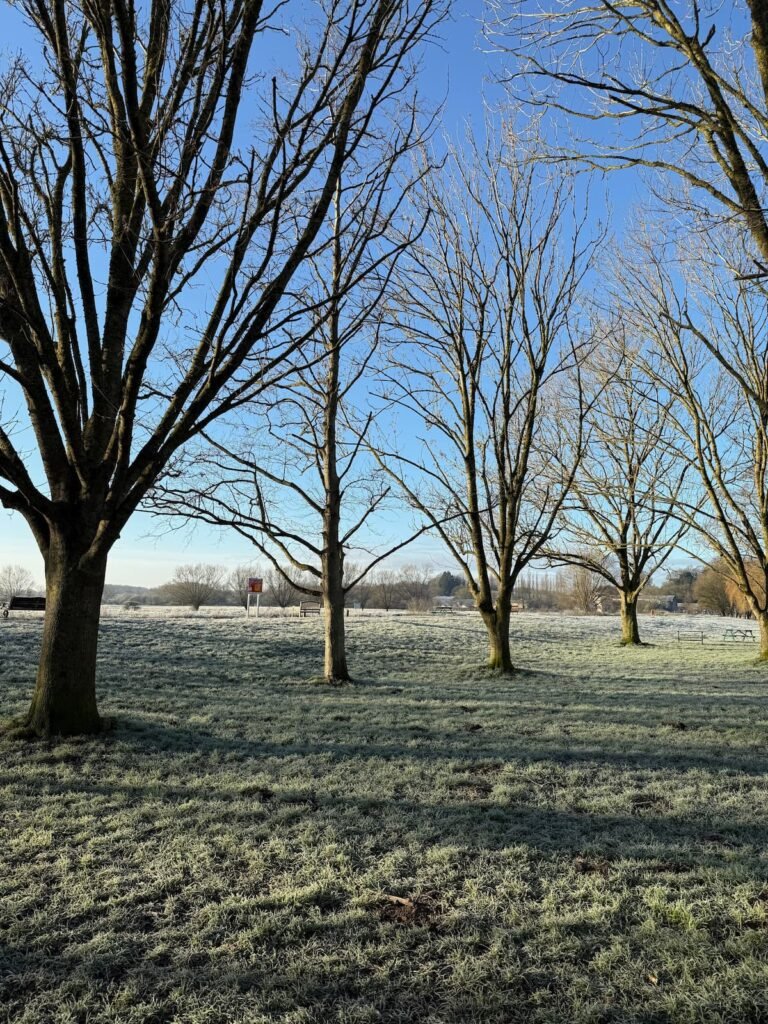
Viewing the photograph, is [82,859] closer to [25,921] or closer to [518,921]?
[25,921]

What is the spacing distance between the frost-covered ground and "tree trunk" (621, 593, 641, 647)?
14.9 metres

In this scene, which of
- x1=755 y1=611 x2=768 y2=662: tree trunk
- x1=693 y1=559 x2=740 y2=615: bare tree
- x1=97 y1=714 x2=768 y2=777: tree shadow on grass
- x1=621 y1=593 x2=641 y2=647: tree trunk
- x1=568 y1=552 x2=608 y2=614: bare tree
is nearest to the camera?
x1=97 y1=714 x2=768 y2=777: tree shadow on grass

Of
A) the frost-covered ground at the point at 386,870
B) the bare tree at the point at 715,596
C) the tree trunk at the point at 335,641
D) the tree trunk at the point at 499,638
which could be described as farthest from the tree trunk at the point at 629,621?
the bare tree at the point at 715,596

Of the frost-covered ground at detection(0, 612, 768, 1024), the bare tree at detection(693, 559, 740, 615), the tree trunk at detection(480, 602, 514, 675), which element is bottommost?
the frost-covered ground at detection(0, 612, 768, 1024)

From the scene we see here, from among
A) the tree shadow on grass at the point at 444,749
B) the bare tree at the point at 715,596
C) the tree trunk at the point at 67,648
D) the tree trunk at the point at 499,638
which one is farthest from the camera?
the bare tree at the point at 715,596

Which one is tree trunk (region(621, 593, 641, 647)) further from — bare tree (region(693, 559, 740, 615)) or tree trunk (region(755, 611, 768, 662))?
bare tree (region(693, 559, 740, 615))

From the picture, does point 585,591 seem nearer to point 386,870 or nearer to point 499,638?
point 499,638

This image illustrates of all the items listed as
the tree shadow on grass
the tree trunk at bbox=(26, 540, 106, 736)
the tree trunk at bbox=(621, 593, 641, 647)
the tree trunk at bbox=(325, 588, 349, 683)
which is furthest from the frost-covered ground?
the tree trunk at bbox=(621, 593, 641, 647)

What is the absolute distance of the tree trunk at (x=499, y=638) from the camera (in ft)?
45.9

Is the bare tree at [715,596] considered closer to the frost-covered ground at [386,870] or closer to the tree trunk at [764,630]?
the tree trunk at [764,630]

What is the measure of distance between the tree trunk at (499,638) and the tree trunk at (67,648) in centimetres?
926

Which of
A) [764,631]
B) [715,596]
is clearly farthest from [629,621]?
[715,596]

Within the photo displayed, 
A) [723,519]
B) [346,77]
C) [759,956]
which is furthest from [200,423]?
[723,519]

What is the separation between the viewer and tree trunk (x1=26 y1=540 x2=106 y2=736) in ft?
21.1
